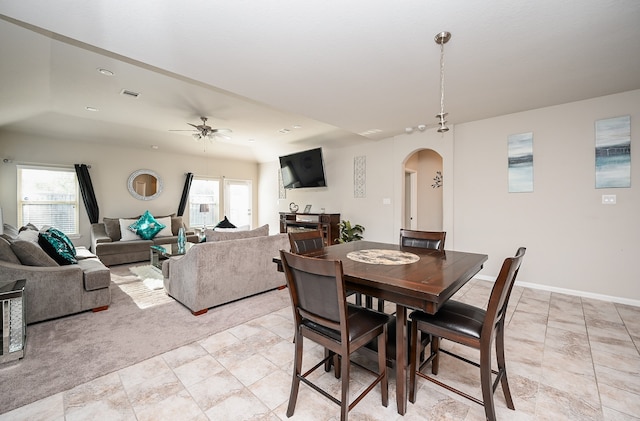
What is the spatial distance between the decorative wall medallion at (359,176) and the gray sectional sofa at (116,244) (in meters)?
4.06

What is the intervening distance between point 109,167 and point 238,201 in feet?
10.6

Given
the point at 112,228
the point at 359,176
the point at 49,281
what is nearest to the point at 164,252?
the point at 49,281

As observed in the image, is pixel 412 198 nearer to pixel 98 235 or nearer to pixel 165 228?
pixel 165 228

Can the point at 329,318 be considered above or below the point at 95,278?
above

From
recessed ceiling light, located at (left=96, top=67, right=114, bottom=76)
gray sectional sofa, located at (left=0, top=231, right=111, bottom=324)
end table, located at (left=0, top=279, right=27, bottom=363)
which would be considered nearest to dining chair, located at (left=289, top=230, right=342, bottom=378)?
end table, located at (left=0, top=279, right=27, bottom=363)

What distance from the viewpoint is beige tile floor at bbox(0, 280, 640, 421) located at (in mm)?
1560

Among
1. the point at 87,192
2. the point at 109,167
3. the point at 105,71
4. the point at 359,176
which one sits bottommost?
the point at 87,192

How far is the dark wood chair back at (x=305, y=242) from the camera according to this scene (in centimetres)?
243

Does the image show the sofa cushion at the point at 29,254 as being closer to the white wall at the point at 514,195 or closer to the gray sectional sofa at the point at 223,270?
the gray sectional sofa at the point at 223,270

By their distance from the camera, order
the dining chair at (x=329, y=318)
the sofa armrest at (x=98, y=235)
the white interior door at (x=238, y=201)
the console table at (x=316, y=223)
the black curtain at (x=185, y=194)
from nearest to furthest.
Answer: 1. the dining chair at (x=329, y=318)
2. the sofa armrest at (x=98, y=235)
3. the console table at (x=316, y=223)
4. the black curtain at (x=185, y=194)
5. the white interior door at (x=238, y=201)

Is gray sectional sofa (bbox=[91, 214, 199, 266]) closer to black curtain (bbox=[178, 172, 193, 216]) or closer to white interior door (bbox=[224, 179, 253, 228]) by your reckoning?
black curtain (bbox=[178, 172, 193, 216])

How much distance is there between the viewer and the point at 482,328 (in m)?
1.42

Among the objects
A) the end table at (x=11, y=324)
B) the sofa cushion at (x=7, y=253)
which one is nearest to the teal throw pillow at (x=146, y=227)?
the sofa cushion at (x=7, y=253)

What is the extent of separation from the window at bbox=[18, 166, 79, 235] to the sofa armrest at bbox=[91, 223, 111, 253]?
1.80 feet
